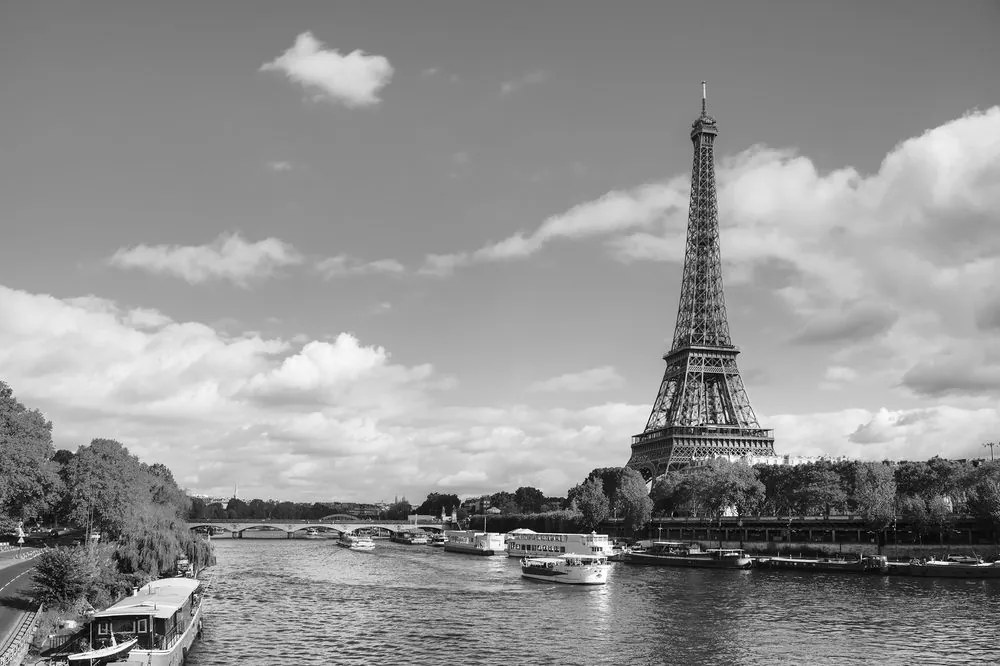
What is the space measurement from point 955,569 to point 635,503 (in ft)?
247

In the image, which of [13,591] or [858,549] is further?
[858,549]

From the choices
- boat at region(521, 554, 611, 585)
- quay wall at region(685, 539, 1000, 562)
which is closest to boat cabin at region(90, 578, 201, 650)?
boat at region(521, 554, 611, 585)

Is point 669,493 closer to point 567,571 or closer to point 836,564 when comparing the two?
point 836,564

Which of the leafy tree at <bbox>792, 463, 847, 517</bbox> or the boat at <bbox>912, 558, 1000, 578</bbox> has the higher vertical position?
the leafy tree at <bbox>792, 463, 847, 517</bbox>

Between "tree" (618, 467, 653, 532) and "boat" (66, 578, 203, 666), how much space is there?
4983 inches

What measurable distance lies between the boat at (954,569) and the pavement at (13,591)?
304 feet

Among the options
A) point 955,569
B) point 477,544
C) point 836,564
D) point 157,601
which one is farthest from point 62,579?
point 477,544

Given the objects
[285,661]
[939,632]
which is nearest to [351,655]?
[285,661]

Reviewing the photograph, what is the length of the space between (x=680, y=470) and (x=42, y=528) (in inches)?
5167

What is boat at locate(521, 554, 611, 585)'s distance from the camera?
103 metres

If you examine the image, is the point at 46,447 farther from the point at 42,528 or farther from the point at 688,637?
the point at 42,528

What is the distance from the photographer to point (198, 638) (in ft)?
207

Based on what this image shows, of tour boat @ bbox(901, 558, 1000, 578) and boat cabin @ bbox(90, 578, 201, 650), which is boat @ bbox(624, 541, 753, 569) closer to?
tour boat @ bbox(901, 558, 1000, 578)

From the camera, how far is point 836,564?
113 metres
